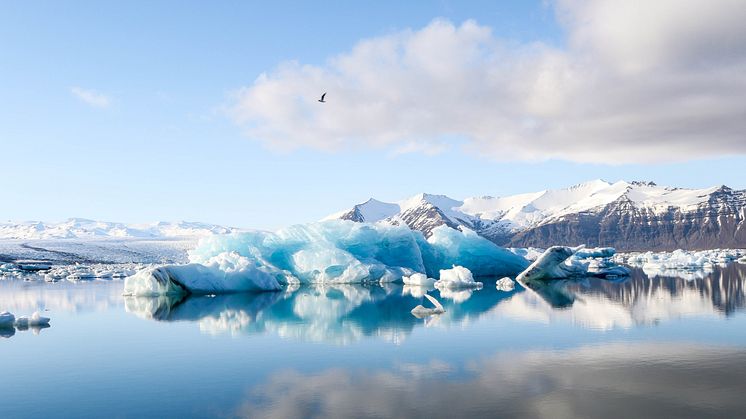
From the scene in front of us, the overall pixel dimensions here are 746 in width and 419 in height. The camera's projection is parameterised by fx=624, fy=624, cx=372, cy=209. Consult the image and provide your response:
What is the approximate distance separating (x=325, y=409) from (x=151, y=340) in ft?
30.2

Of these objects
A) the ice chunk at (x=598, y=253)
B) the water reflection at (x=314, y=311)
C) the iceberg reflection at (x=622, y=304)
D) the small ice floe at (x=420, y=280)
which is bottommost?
the water reflection at (x=314, y=311)

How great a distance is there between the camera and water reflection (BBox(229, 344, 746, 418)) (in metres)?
8.99

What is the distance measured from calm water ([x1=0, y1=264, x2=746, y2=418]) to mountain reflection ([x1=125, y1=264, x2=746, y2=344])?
141 mm

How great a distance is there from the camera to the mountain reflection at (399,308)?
18.5m

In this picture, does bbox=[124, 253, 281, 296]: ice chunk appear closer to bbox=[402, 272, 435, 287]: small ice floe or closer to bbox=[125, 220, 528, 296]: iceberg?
bbox=[125, 220, 528, 296]: iceberg

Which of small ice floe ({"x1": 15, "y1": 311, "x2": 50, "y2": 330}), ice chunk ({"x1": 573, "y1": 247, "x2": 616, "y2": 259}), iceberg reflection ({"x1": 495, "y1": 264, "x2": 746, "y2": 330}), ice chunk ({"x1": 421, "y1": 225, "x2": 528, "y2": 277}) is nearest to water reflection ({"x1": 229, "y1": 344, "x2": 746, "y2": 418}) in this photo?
iceberg reflection ({"x1": 495, "y1": 264, "x2": 746, "y2": 330})

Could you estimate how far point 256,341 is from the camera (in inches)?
630

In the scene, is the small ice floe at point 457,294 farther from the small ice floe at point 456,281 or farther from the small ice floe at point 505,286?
the small ice floe at point 505,286

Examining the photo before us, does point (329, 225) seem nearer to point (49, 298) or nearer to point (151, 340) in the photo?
point (49, 298)

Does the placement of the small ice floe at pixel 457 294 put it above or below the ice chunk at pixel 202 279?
below

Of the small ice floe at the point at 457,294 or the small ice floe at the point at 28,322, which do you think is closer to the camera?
the small ice floe at the point at 28,322

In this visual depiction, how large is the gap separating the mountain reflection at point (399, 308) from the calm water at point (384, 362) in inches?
5.6

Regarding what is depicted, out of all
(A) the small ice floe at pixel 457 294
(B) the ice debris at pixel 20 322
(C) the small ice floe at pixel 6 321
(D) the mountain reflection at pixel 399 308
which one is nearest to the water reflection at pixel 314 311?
(D) the mountain reflection at pixel 399 308

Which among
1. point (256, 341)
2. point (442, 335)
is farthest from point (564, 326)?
point (256, 341)
